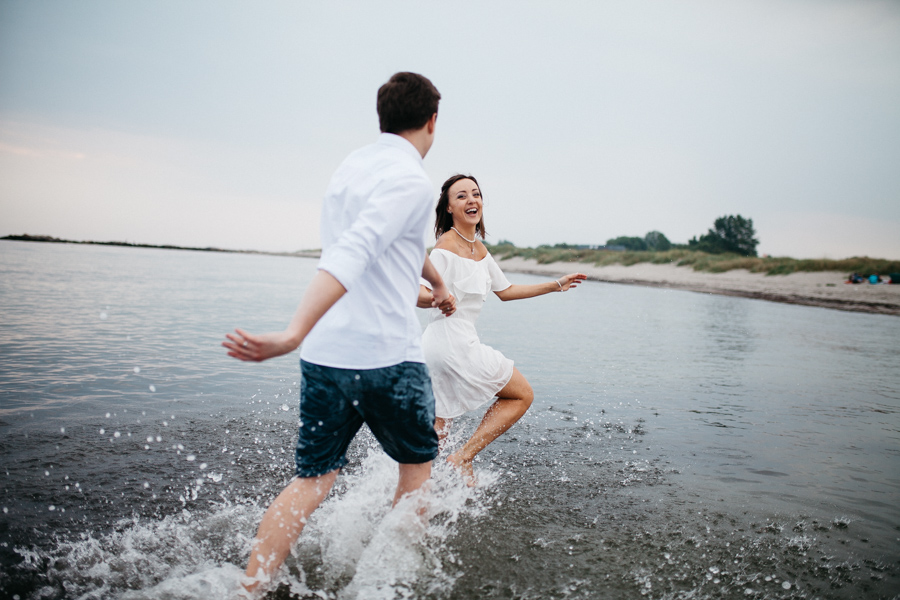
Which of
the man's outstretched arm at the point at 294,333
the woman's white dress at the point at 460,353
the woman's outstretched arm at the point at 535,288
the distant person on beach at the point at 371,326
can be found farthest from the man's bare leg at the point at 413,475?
the woman's outstretched arm at the point at 535,288

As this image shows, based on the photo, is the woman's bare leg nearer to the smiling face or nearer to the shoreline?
the smiling face

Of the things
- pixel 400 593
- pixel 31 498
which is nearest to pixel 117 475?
pixel 31 498

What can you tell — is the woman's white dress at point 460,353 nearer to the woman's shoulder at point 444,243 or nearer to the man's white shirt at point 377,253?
the woman's shoulder at point 444,243

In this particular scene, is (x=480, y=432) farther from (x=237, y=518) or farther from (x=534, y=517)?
(x=237, y=518)

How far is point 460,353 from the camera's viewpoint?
3.82 metres

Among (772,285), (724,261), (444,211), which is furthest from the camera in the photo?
(724,261)

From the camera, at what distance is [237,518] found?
346 centimetres

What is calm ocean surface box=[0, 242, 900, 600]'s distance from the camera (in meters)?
2.88

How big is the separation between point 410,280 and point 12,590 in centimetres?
223

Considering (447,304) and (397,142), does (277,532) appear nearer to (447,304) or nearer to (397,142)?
(447,304)

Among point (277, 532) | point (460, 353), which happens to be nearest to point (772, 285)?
point (460, 353)

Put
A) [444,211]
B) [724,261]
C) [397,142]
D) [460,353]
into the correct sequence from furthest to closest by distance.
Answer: [724,261]
[444,211]
[460,353]
[397,142]

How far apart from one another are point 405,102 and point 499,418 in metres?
2.36

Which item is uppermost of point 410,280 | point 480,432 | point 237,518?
point 410,280
